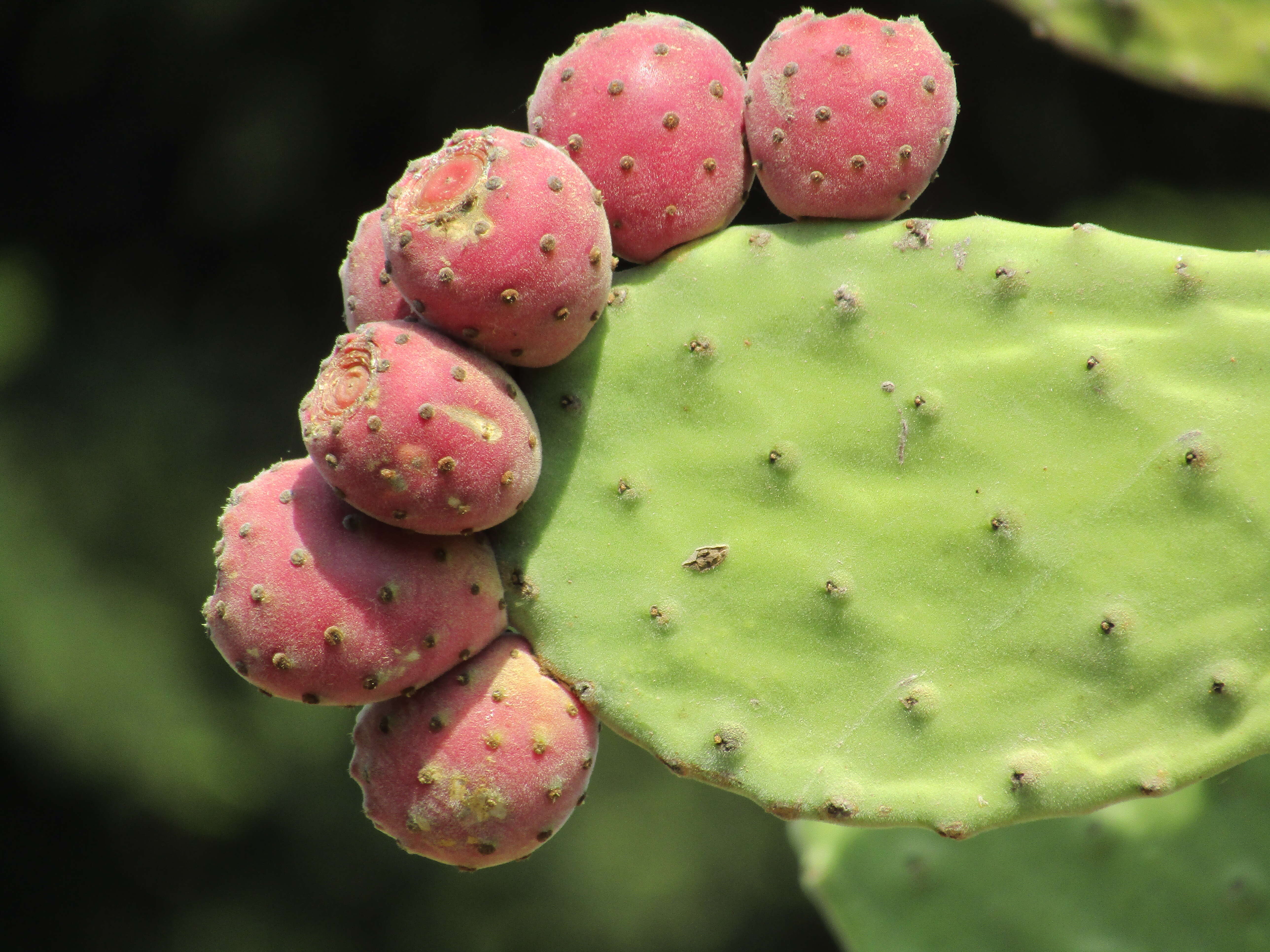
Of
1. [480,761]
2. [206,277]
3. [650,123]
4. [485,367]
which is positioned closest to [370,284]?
[485,367]

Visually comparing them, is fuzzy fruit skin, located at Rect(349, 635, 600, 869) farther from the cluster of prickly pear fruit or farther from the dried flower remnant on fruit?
the dried flower remnant on fruit

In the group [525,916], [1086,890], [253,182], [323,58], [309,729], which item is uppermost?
[323,58]

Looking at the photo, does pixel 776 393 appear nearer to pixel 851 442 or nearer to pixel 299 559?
pixel 851 442

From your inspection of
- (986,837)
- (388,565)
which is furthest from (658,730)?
(986,837)

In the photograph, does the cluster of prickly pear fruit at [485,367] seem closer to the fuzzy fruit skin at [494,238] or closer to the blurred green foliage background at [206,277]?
the fuzzy fruit skin at [494,238]

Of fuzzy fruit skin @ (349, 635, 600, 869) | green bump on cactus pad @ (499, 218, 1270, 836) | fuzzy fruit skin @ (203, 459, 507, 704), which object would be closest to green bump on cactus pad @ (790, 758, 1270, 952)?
green bump on cactus pad @ (499, 218, 1270, 836)

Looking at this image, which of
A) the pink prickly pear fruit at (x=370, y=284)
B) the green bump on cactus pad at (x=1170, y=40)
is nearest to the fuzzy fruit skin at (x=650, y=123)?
the pink prickly pear fruit at (x=370, y=284)

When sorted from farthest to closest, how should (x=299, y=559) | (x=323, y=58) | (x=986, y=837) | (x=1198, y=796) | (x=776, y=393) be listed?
(x=323, y=58) < (x=986, y=837) < (x=1198, y=796) < (x=776, y=393) < (x=299, y=559)
